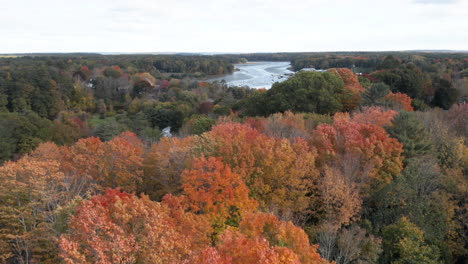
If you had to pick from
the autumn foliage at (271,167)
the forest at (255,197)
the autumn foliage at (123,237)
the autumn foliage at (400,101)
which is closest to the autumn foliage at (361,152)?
the forest at (255,197)

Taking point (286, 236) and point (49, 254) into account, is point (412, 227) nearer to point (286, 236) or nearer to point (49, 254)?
point (286, 236)

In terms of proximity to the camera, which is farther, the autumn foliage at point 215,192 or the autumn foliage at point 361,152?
the autumn foliage at point 361,152

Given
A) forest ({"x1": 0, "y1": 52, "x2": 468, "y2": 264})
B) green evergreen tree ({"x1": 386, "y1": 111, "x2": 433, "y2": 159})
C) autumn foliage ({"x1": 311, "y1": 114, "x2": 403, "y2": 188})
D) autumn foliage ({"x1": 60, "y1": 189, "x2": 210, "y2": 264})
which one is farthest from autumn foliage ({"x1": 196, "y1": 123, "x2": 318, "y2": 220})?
autumn foliage ({"x1": 60, "y1": 189, "x2": 210, "y2": 264})

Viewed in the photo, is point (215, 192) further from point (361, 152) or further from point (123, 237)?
point (361, 152)

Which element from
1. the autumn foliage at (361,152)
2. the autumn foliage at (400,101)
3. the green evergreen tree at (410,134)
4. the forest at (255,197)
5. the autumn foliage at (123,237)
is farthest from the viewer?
the autumn foliage at (400,101)

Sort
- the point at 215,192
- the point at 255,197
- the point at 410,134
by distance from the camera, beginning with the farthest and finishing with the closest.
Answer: the point at 410,134, the point at 255,197, the point at 215,192

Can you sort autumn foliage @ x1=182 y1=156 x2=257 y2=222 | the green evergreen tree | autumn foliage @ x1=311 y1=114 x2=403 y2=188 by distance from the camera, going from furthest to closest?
the green evergreen tree → autumn foliage @ x1=311 y1=114 x2=403 y2=188 → autumn foliage @ x1=182 y1=156 x2=257 y2=222

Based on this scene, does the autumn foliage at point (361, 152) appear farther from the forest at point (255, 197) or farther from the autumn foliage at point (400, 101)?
the autumn foliage at point (400, 101)

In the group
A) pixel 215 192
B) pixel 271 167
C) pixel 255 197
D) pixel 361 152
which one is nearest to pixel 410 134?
pixel 361 152

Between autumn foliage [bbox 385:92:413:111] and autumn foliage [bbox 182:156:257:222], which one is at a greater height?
autumn foliage [bbox 385:92:413:111]

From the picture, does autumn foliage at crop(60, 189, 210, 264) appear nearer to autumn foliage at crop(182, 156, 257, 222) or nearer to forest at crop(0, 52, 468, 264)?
forest at crop(0, 52, 468, 264)

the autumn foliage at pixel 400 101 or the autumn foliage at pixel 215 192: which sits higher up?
the autumn foliage at pixel 400 101

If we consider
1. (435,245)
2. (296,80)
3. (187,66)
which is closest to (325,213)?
(435,245)
